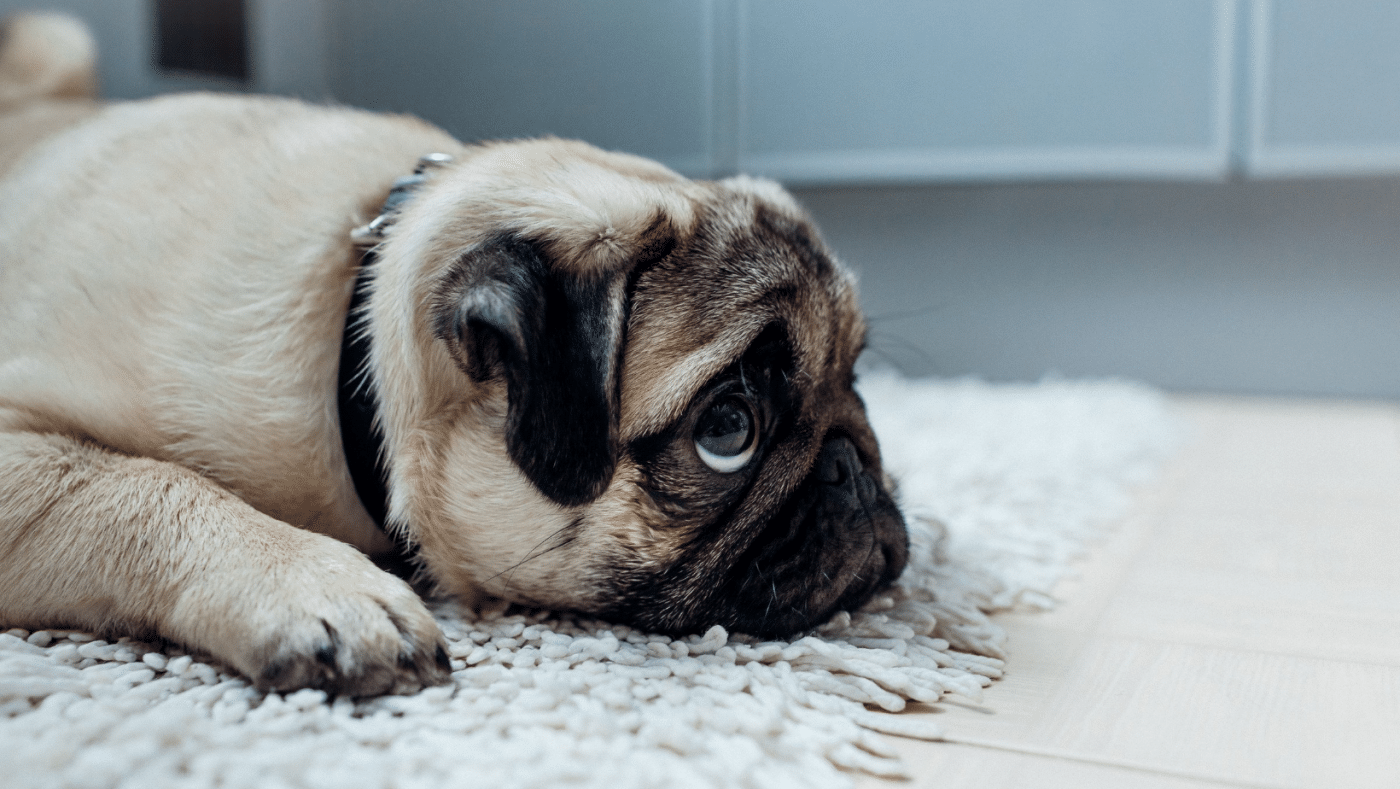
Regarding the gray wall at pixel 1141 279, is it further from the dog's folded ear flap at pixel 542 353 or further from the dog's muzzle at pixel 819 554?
the dog's folded ear flap at pixel 542 353

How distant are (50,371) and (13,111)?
5.50ft

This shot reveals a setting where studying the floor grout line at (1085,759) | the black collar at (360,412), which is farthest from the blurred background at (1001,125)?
the floor grout line at (1085,759)

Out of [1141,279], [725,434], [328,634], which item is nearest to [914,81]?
[1141,279]

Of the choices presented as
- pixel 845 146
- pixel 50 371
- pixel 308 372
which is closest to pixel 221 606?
pixel 308 372

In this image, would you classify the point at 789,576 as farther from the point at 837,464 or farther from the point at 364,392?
the point at 364,392

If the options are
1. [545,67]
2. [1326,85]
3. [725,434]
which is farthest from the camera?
[545,67]

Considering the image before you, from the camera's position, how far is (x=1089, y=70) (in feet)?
12.8

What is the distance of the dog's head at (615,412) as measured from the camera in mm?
1488

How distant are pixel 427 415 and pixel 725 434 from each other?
449 millimetres

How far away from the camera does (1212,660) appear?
1.62 meters

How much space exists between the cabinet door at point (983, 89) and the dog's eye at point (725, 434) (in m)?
2.80

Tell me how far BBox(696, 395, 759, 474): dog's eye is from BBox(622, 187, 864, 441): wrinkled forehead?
5 cm

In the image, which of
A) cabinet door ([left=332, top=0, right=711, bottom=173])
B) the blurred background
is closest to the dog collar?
the blurred background

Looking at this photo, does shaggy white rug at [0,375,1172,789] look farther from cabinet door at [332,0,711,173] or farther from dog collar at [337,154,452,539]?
cabinet door at [332,0,711,173]
